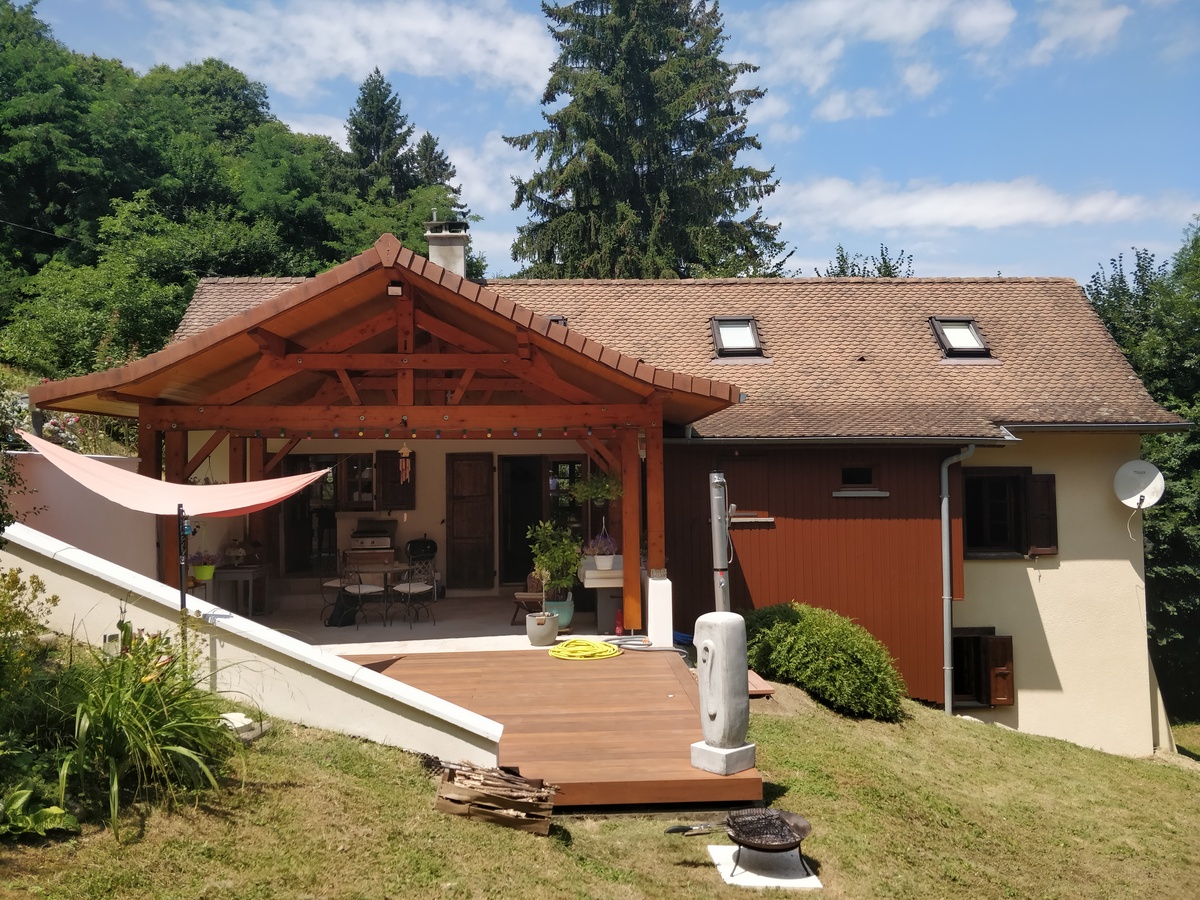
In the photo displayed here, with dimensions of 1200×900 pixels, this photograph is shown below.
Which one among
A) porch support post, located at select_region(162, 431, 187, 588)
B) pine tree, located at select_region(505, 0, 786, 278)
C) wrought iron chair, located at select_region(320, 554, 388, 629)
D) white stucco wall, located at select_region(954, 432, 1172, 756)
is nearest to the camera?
porch support post, located at select_region(162, 431, 187, 588)

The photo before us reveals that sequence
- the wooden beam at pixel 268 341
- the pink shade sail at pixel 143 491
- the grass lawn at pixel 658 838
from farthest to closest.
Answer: the wooden beam at pixel 268 341 < the pink shade sail at pixel 143 491 < the grass lawn at pixel 658 838

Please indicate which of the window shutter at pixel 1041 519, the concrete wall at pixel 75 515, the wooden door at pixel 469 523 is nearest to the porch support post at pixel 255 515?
the wooden door at pixel 469 523

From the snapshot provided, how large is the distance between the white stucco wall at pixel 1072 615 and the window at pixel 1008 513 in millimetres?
Answer: 138

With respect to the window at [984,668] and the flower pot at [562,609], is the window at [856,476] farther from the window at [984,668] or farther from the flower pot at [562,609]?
the flower pot at [562,609]

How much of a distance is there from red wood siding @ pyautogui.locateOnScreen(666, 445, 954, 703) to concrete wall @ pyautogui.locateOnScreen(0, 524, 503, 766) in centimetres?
580

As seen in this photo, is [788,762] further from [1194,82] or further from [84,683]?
[1194,82]

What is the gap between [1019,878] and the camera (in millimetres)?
6129

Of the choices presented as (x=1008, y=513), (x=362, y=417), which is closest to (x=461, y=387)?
(x=362, y=417)

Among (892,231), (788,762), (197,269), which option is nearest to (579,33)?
(892,231)

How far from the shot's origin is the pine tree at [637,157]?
87.2 ft

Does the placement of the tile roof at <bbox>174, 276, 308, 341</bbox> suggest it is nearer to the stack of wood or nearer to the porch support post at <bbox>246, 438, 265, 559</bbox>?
the porch support post at <bbox>246, 438, 265, 559</bbox>

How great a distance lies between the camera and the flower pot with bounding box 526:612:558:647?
31.2 ft

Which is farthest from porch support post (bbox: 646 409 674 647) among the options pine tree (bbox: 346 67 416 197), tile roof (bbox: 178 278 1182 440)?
pine tree (bbox: 346 67 416 197)

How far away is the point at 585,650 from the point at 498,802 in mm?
3682
